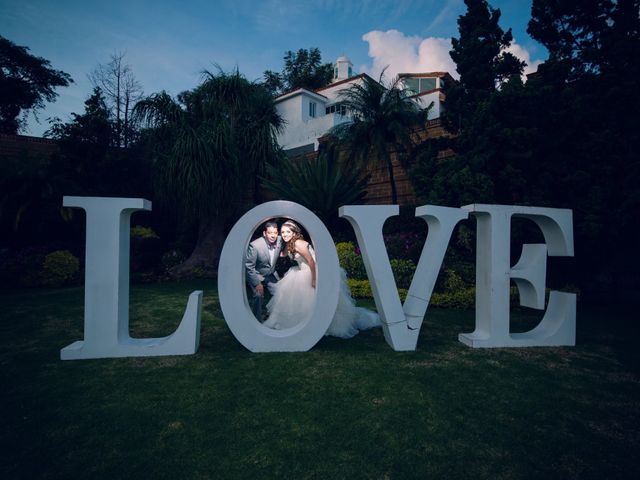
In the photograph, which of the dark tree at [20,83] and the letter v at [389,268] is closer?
the letter v at [389,268]

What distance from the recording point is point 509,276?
3.93 metres

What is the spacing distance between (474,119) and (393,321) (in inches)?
222

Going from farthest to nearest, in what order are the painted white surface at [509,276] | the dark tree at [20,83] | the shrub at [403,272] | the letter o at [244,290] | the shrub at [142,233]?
the dark tree at [20,83]
the shrub at [142,233]
the shrub at [403,272]
the painted white surface at [509,276]
the letter o at [244,290]

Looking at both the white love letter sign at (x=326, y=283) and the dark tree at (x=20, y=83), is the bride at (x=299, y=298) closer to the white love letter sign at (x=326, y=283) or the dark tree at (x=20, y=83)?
the white love letter sign at (x=326, y=283)

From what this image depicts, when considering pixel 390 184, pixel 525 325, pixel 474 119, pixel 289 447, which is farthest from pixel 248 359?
pixel 390 184

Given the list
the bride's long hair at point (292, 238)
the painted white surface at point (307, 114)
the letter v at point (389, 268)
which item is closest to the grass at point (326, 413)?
the letter v at point (389, 268)

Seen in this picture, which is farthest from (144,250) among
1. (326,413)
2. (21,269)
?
(326,413)

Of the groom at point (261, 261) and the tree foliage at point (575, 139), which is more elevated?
the tree foliage at point (575, 139)

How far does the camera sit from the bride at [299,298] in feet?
14.6

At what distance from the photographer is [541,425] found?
2.37 m

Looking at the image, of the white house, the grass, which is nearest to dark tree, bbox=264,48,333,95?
the white house

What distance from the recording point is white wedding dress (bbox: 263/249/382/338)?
14.6 feet

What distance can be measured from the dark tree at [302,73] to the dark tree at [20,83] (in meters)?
14.9

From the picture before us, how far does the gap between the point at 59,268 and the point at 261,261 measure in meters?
6.95
